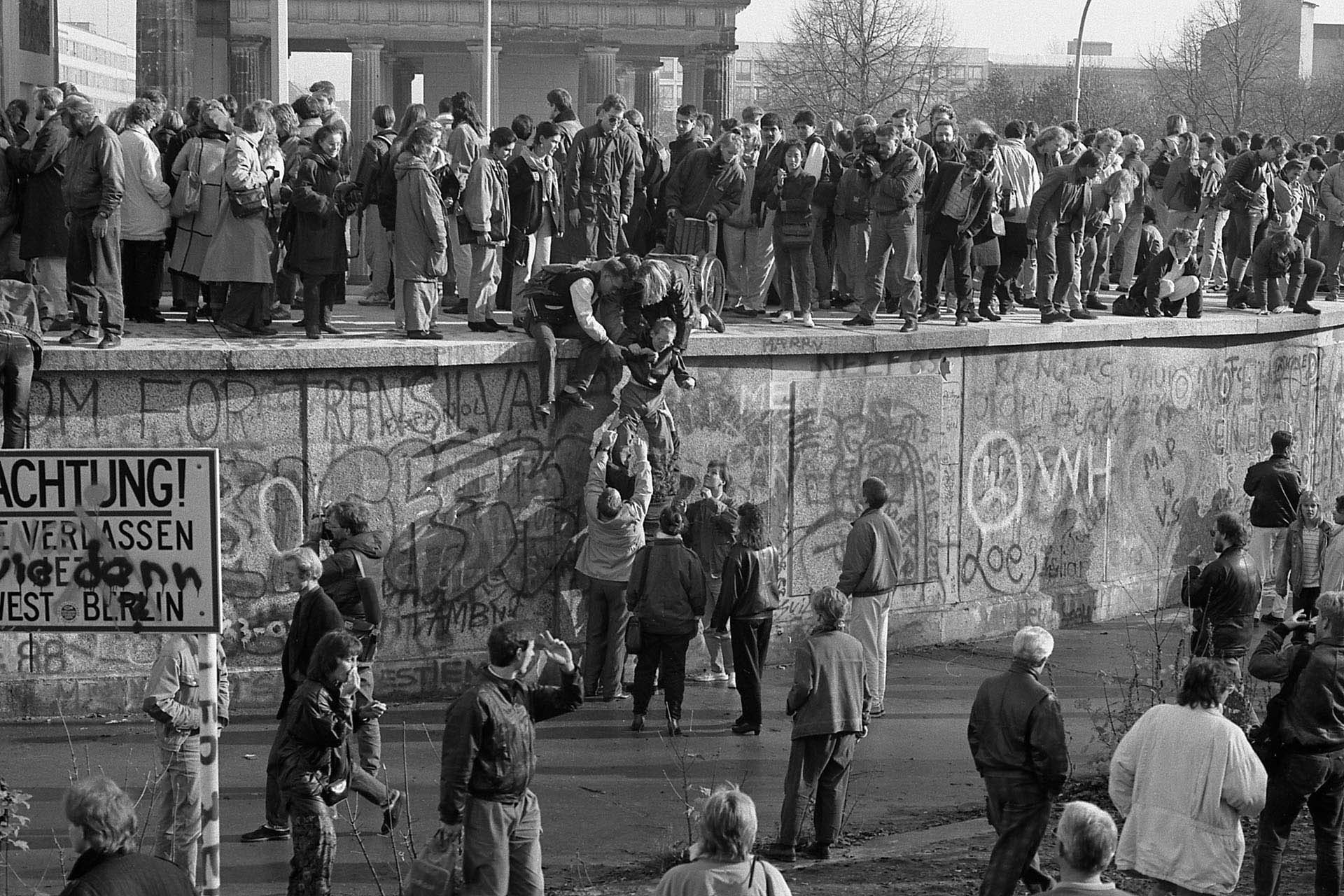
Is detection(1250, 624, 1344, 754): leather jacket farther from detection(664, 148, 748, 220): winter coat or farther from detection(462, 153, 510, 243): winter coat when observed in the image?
detection(664, 148, 748, 220): winter coat

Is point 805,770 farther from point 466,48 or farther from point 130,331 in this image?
point 466,48

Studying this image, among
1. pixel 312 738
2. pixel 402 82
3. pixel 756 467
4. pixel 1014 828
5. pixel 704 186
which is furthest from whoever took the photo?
pixel 402 82

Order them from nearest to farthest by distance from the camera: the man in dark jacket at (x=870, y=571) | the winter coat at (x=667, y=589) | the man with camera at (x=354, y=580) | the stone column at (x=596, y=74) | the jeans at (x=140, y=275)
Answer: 1. the man with camera at (x=354, y=580)
2. the winter coat at (x=667, y=589)
3. the man in dark jacket at (x=870, y=571)
4. the jeans at (x=140, y=275)
5. the stone column at (x=596, y=74)

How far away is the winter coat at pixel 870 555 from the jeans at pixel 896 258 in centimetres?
441

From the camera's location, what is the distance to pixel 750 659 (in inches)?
520

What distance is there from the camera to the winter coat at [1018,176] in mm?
18734

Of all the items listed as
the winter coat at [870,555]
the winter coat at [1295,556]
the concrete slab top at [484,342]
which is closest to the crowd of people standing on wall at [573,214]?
the concrete slab top at [484,342]

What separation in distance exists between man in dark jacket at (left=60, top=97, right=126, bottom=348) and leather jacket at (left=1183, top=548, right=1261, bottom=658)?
27.5ft

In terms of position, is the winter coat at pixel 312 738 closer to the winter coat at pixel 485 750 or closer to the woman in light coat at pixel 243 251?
the winter coat at pixel 485 750

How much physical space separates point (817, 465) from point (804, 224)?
268 cm

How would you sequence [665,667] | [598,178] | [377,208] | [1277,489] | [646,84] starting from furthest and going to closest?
[646,84]
[1277,489]
[377,208]
[598,178]
[665,667]

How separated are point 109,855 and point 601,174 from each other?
11710 millimetres

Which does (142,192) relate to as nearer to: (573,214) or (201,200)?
(201,200)

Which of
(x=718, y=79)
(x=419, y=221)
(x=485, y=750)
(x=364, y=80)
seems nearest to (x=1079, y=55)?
(x=718, y=79)
